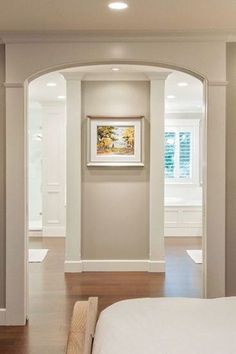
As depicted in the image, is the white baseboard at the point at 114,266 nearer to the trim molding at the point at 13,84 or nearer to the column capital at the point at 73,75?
the column capital at the point at 73,75

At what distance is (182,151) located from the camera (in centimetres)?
990

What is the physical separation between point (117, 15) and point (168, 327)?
7.95 ft

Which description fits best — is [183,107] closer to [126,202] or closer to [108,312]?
[126,202]

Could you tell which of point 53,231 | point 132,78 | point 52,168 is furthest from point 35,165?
point 132,78

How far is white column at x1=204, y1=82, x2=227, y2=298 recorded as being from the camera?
4152mm

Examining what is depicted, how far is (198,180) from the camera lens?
9883 millimetres

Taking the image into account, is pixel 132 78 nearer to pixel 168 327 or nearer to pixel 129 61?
pixel 129 61

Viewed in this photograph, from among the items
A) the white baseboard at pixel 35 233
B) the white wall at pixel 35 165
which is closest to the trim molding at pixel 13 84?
the white baseboard at pixel 35 233

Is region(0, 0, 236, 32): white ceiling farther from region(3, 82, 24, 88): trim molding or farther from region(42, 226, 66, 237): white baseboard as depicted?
region(42, 226, 66, 237): white baseboard

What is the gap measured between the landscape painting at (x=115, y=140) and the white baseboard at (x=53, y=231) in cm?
331

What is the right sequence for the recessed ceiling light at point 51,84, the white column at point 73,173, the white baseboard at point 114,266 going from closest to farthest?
the white column at point 73,173 < the white baseboard at point 114,266 < the recessed ceiling light at point 51,84

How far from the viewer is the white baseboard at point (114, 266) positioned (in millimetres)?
6172

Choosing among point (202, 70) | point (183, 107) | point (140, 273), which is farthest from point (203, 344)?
point (183, 107)

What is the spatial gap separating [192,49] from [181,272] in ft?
10.5
